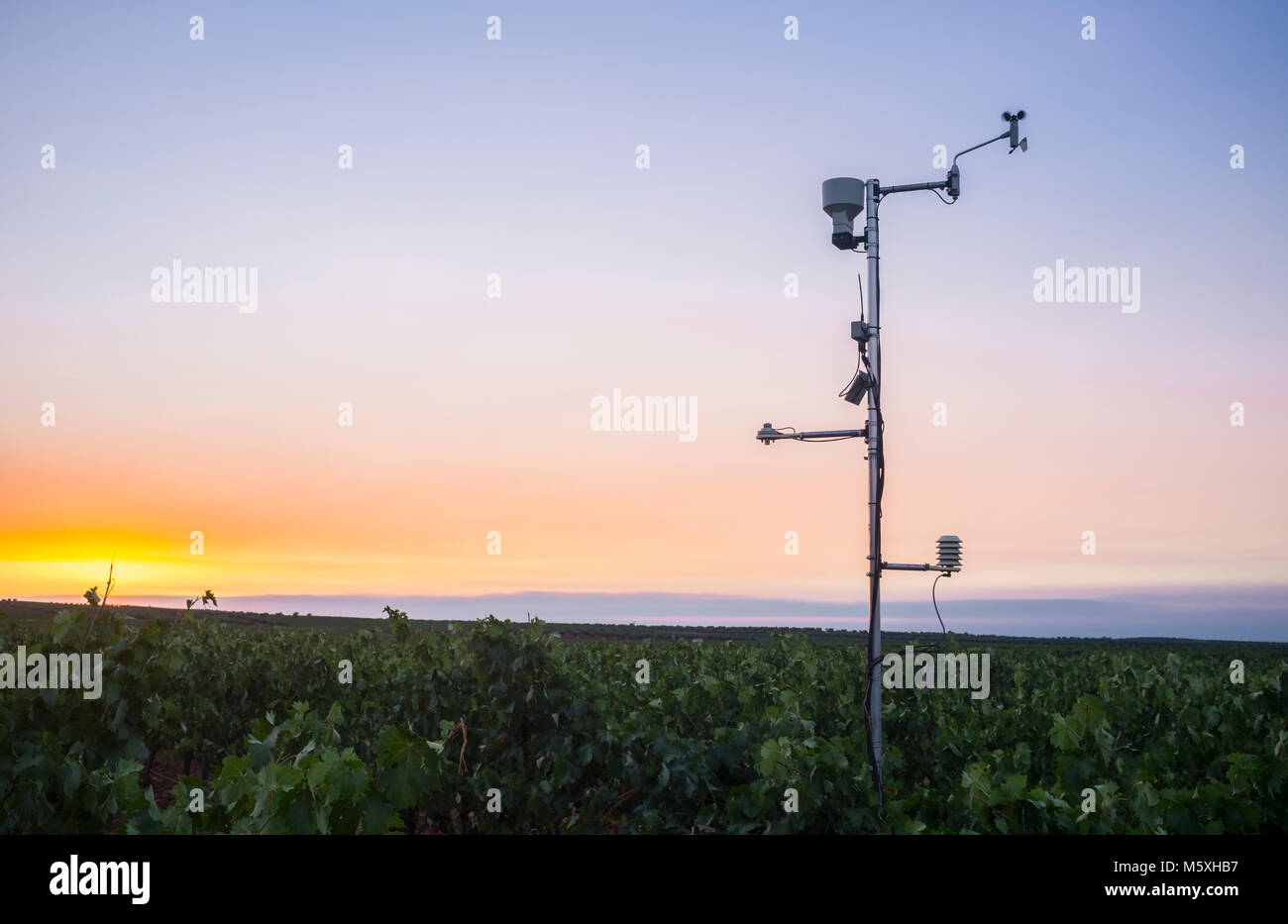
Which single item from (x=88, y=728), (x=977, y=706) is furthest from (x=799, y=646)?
(x=88, y=728)

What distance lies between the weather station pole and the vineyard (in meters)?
0.58

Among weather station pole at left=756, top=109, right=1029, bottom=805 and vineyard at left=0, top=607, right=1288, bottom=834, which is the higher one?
weather station pole at left=756, top=109, right=1029, bottom=805

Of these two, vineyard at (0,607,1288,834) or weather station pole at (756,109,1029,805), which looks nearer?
vineyard at (0,607,1288,834)

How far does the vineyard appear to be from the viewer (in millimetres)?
6504

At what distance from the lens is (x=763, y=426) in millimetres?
9344

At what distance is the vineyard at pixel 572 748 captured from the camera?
650 centimetres

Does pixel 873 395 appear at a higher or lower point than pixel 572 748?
higher

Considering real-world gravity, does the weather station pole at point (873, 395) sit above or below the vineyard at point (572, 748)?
above

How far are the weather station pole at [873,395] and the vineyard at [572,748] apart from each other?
581 millimetres

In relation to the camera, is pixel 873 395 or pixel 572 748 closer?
pixel 873 395

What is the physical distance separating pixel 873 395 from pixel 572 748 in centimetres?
584

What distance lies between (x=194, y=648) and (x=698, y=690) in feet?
41.4

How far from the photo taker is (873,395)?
885cm
